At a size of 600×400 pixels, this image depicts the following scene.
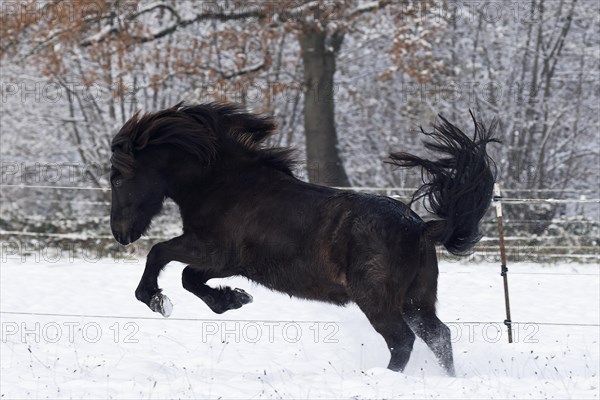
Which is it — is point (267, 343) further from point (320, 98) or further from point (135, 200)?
point (320, 98)

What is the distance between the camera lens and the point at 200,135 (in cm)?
652

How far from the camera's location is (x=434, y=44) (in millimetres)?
18922

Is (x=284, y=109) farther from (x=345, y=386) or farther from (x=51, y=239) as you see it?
(x=345, y=386)

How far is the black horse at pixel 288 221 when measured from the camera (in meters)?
6.06

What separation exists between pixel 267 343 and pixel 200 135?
8.68ft

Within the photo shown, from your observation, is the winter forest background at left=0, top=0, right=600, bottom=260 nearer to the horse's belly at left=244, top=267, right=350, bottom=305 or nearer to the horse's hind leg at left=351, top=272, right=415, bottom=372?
the horse's belly at left=244, top=267, right=350, bottom=305

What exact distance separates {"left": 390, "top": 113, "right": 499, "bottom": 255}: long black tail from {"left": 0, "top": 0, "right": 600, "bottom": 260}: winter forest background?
819 cm

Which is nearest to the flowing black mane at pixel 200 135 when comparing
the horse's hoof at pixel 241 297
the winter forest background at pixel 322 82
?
the horse's hoof at pixel 241 297

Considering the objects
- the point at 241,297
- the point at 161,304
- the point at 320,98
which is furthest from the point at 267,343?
the point at 320,98

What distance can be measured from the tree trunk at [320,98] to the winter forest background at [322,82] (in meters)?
0.03

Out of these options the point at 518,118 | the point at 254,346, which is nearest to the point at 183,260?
the point at 254,346

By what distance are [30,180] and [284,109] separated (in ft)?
18.9

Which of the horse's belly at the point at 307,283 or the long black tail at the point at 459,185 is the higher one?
the long black tail at the point at 459,185

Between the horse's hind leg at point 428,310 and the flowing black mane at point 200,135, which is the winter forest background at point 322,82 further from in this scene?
the horse's hind leg at point 428,310
